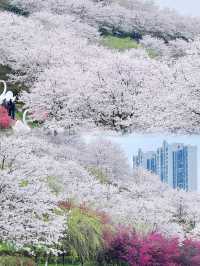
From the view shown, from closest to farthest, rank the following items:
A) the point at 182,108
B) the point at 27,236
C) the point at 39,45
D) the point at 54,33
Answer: the point at 27,236, the point at 182,108, the point at 39,45, the point at 54,33

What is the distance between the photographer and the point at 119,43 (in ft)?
130

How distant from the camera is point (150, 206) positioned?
43.4 feet

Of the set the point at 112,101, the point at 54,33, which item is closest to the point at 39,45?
the point at 54,33

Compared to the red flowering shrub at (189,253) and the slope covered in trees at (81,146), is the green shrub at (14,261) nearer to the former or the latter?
the slope covered in trees at (81,146)

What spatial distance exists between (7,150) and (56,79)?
9851 millimetres

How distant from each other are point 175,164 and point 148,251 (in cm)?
161

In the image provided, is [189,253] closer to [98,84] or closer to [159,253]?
[159,253]

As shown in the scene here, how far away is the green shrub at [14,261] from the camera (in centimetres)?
1123

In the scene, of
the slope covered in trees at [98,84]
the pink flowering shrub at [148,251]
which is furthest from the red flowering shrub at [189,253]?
the slope covered in trees at [98,84]

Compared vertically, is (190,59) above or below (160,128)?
above

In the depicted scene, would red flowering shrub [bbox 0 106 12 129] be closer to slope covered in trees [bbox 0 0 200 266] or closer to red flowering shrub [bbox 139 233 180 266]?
slope covered in trees [bbox 0 0 200 266]

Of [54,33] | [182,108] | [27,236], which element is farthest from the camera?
[54,33]

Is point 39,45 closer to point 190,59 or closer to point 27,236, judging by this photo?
point 190,59

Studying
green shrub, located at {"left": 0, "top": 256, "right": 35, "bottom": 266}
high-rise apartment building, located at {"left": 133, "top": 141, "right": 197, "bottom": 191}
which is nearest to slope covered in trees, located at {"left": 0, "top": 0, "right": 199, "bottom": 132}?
high-rise apartment building, located at {"left": 133, "top": 141, "right": 197, "bottom": 191}
